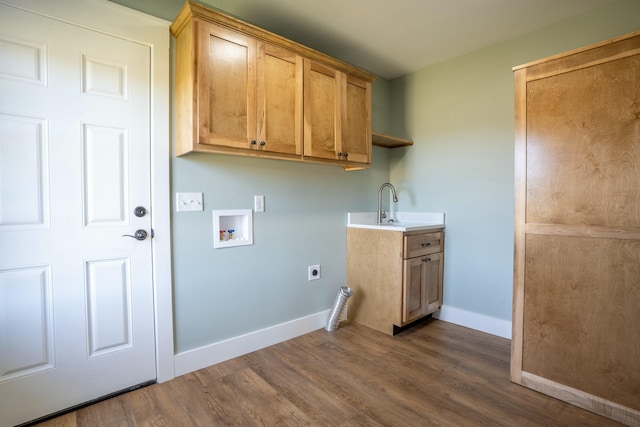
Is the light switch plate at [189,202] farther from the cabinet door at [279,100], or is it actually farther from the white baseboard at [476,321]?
the white baseboard at [476,321]

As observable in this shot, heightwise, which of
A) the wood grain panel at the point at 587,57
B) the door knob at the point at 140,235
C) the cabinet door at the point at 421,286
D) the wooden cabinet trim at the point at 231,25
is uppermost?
the wooden cabinet trim at the point at 231,25

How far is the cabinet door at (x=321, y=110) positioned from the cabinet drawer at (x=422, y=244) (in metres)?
0.92

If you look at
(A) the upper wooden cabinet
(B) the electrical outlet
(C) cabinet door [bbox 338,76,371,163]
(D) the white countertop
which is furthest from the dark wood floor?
(C) cabinet door [bbox 338,76,371,163]

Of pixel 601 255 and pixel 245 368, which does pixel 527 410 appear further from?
pixel 245 368

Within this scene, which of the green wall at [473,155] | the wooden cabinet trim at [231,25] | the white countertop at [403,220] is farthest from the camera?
the white countertop at [403,220]

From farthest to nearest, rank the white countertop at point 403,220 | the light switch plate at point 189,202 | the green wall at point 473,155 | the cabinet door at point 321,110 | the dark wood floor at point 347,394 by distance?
the white countertop at point 403,220 < the green wall at point 473,155 < the cabinet door at point 321,110 < the light switch plate at point 189,202 < the dark wood floor at point 347,394

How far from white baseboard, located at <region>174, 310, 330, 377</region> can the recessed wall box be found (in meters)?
0.69

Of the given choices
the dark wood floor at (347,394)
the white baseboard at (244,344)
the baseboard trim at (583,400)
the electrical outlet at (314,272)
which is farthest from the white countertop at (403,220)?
the baseboard trim at (583,400)

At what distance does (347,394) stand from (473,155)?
2.21 meters

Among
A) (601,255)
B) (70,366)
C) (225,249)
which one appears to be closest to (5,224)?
(70,366)

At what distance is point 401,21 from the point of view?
2.32 m

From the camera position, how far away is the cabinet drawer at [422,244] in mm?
2592

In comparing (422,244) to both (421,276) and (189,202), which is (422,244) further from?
(189,202)

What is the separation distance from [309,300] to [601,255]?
1.96m
